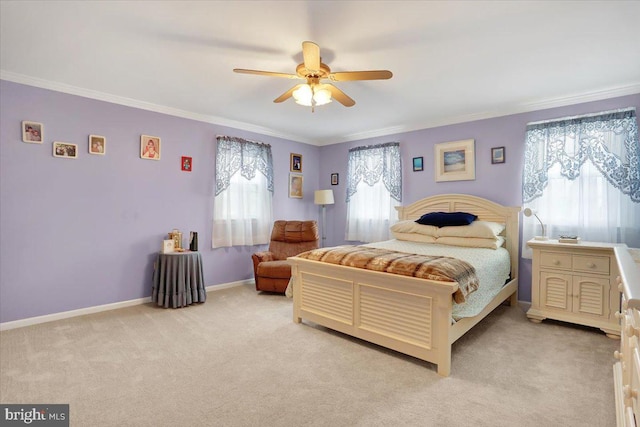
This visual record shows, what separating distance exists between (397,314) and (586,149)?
291 centimetres

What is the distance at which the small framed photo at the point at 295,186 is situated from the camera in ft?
18.3

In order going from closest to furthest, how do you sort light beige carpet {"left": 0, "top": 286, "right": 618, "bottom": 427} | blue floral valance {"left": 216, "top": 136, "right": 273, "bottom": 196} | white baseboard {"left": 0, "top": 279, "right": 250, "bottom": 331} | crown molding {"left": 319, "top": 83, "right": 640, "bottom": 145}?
light beige carpet {"left": 0, "top": 286, "right": 618, "bottom": 427} < white baseboard {"left": 0, "top": 279, "right": 250, "bottom": 331} < crown molding {"left": 319, "top": 83, "right": 640, "bottom": 145} < blue floral valance {"left": 216, "top": 136, "right": 273, "bottom": 196}

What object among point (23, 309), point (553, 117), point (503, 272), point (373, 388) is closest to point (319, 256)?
point (373, 388)

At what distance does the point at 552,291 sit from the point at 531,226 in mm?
895

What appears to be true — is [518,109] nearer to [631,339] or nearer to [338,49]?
[338,49]

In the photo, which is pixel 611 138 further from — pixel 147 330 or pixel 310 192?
pixel 147 330

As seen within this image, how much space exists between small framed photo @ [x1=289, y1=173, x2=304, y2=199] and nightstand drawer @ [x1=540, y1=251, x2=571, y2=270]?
3700mm

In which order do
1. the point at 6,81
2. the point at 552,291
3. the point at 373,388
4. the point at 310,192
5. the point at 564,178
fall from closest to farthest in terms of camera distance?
the point at 373,388 < the point at 6,81 < the point at 552,291 < the point at 564,178 < the point at 310,192

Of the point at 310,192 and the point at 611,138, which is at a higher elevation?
the point at 611,138

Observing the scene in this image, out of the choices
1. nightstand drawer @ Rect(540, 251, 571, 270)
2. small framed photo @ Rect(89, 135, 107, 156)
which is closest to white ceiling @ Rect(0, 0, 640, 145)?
small framed photo @ Rect(89, 135, 107, 156)

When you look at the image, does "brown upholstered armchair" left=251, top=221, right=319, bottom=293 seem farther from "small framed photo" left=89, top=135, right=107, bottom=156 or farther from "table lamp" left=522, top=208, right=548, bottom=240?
"table lamp" left=522, top=208, right=548, bottom=240

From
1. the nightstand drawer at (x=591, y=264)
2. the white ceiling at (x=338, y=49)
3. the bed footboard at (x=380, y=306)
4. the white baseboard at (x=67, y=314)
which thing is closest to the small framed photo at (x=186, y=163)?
the white ceiling at (x=338, y=49)

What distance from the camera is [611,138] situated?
3.31 meters

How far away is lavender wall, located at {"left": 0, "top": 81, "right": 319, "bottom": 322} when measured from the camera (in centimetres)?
305
